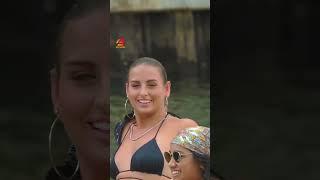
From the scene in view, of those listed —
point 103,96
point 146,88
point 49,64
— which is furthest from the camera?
point 49,64

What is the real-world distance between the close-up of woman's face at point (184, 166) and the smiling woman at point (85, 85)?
508 millimetres

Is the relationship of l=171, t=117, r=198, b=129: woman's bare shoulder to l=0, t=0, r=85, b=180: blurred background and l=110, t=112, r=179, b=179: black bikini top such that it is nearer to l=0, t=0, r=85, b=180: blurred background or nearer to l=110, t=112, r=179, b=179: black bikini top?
l=110, t=112, r=179, b=179: black bikini top

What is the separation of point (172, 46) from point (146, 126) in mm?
602

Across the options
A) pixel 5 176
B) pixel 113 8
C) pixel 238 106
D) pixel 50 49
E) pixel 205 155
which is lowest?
pixel 5 176

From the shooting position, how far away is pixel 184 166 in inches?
122

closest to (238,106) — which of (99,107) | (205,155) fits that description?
(205,155)

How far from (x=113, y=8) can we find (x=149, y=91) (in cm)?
64

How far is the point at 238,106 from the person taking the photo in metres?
3.29

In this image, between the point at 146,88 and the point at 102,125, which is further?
the point at 102,125

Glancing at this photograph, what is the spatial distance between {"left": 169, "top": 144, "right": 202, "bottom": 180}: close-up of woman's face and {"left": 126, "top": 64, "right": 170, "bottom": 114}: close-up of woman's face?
12.9 inches

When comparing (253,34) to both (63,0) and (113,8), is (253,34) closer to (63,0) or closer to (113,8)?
(113,8)

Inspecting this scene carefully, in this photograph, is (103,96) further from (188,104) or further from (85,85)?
(188,104)

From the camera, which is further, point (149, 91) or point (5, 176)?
point (5, 176)
